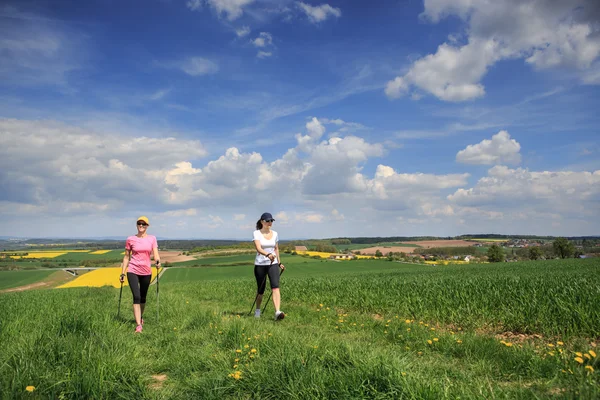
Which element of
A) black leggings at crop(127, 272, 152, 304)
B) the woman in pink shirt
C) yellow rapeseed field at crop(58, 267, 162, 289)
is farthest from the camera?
yellow rapeseed field at crop(58, 267, 162, 289)

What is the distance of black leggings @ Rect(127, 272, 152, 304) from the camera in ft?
24.9

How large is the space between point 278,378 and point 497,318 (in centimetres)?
584

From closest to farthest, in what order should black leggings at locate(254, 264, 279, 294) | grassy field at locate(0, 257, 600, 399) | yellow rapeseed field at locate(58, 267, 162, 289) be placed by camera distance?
grassy field at locate(0, 257, 600, 399) → black leggings at locate(254, 264, 279, 294) → yellow rapeseed field at locate(58, 267, 162, 289)

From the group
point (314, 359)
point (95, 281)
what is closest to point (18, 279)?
point (95, 281)

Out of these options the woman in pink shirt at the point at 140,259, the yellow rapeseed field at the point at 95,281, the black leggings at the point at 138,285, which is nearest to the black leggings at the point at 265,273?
the woman in pink shirt at the point at 140,259

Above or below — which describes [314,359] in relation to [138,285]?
below

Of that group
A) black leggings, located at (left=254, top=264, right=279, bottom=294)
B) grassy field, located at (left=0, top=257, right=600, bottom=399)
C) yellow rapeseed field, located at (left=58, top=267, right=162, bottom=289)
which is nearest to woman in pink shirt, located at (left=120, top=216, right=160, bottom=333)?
grassy field, located at (left=0, top=257, right=600, bottom=399)

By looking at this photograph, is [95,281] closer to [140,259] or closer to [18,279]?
[18,279]

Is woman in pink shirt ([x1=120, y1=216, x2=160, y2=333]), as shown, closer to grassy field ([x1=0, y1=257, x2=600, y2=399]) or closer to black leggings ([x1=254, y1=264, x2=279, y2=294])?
grassy field ([x1=0, y1=257, x2=600, y2=399])

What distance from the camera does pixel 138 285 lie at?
7812 mm

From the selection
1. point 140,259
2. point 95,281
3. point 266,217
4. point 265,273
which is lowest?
point 95,281

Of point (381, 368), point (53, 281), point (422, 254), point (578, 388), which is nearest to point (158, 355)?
point (381, 368)

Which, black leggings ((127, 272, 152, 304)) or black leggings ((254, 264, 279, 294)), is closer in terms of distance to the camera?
black leggings ((127, 272, 152, 304))

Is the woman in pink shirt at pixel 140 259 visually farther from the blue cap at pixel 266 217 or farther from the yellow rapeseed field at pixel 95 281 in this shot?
the yellow rapeseed field at pixel 95 281
